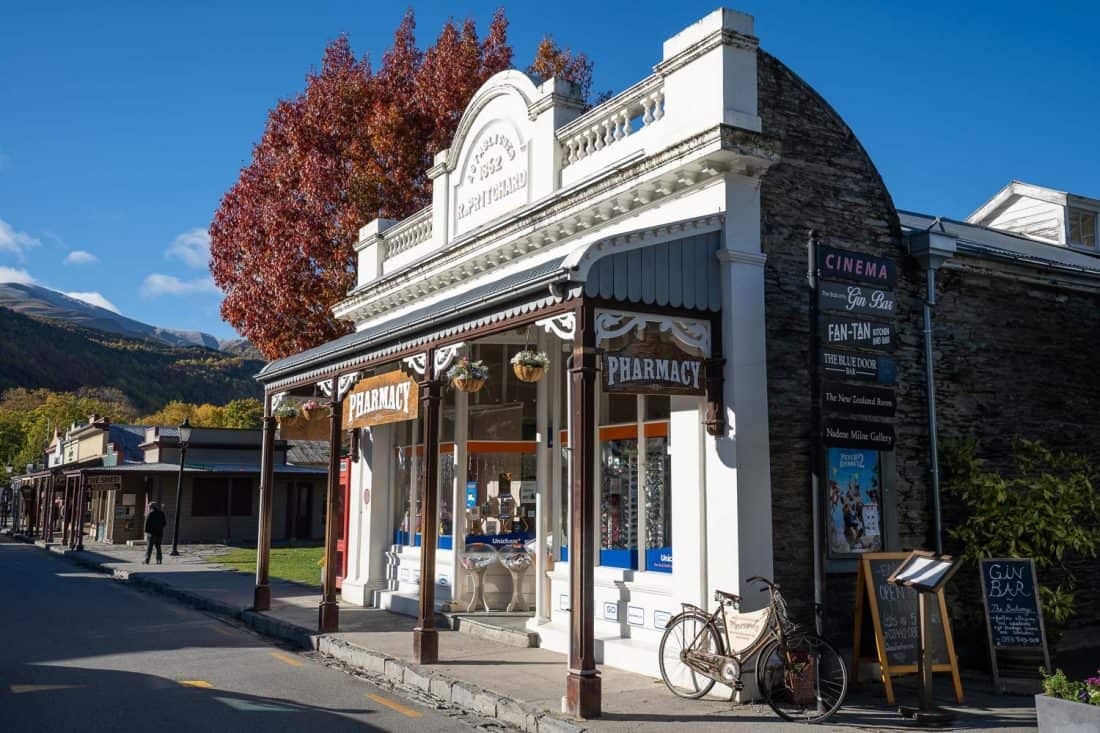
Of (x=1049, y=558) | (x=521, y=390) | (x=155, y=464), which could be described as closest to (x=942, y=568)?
(x=1049, y=558)

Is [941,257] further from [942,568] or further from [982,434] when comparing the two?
[942,568]

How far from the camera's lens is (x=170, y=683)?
9406mm

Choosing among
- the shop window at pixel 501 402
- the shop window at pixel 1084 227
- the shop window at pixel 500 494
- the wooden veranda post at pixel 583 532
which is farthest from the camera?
the shop window at pixel 1084 227

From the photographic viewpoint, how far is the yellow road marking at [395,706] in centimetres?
835

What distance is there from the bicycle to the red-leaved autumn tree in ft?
53.1

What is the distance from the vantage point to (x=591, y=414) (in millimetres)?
8297

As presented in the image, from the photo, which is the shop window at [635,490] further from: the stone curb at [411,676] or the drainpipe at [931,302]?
the drainpipe at [931,302]

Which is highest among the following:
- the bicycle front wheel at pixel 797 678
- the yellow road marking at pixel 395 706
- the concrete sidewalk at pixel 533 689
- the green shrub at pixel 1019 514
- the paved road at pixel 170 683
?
the green shrub at pixel 1019 514

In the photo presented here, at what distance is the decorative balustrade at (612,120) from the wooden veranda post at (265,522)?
697cm

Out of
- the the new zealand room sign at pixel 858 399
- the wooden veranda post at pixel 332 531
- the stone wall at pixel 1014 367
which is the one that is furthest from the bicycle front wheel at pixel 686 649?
the wooden veranda post at pixel 332 531

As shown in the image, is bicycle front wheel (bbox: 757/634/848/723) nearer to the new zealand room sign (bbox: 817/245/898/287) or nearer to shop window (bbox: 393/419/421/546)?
the new zealand room sign (bbox: 817/245/898/287)

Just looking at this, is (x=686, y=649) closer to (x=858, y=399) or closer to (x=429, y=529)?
(x=858, y=399)

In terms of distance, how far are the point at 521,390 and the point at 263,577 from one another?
5359 mm

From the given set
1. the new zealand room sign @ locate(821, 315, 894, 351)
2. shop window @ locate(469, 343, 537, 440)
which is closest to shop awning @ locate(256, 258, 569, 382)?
shop window @ locate(469, 343, 537, 440)
